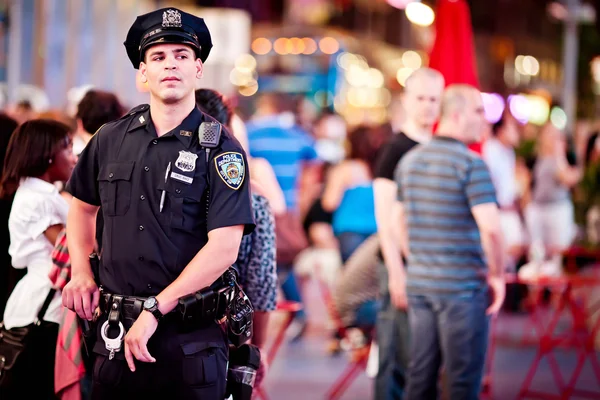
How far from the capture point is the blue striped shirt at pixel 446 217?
5496mm

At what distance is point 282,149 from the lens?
1078 centimetres

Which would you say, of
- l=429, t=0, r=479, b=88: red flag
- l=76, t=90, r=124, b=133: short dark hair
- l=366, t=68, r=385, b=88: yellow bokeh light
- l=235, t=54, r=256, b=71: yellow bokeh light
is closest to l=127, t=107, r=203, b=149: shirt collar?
l=76, t=90, r=124, b=133: short dark hair

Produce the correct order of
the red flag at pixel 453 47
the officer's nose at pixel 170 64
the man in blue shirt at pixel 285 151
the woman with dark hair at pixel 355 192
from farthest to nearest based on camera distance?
1. the man in blue shirt at pixel 285 151
2. the woman with dark hair at pixel 355 192
3. the red flag at pixel 453 47
4. the officer's nose at pixel 170 64

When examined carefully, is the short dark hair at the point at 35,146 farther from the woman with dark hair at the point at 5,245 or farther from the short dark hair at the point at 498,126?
the short dark hair at the point at 498,126

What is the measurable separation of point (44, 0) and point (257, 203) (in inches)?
426

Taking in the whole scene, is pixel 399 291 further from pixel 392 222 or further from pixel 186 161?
pixel 186 161

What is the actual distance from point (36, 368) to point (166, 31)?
185cm

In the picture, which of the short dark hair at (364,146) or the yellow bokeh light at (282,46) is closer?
the short dark hair at (364,146)

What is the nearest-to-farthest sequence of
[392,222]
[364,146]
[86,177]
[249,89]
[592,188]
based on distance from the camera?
1. [86,177]
2. [392,222]
3. [364,146]
4. [592,188]
5. [249,89]

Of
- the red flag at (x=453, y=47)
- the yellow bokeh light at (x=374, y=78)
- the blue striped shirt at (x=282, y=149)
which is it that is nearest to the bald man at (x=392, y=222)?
the red flag at (x=453, y=47)

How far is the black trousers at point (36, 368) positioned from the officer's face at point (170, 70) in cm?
152

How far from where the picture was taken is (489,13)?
4831 centimetres

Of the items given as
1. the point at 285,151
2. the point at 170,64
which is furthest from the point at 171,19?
the point at 285,151

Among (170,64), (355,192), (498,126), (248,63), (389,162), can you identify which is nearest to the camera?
(170,64)
